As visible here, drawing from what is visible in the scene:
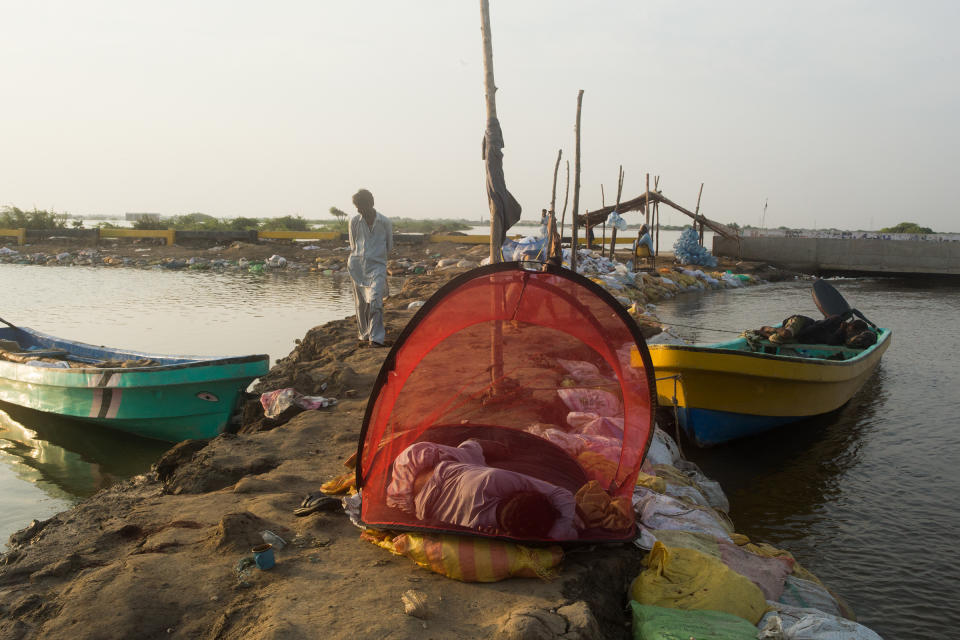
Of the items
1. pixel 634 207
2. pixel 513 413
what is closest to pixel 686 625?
pixel 513 413

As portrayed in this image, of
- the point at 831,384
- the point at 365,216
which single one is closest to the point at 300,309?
the point at 365,216

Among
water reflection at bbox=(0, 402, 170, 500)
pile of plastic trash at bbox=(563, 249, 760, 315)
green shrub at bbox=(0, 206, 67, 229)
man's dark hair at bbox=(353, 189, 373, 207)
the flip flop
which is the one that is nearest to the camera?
the flip flop

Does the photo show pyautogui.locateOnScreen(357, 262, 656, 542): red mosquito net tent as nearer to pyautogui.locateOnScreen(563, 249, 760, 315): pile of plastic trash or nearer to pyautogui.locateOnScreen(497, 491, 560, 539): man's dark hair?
pyautogui.locateOnScreen(497, 491, 560, 539): man's dark hair

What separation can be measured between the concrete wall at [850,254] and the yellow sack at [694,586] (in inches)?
1132

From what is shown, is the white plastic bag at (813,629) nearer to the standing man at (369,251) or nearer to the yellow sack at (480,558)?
the yellow sack at (480,558)

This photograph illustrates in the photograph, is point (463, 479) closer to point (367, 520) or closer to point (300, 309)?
point (367, 520)

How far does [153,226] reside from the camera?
122ft

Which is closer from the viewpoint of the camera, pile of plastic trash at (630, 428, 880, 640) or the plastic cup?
pile of plastic trash at (630, 428, 880, 640)

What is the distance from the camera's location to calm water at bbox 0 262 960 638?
4613 millimetres

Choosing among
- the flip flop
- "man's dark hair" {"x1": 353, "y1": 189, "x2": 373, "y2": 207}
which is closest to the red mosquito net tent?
the flip flop

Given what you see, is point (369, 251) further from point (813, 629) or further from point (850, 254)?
point (850, 254)

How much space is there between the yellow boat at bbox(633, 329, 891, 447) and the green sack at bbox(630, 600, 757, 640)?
150 inches

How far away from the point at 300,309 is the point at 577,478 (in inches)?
484

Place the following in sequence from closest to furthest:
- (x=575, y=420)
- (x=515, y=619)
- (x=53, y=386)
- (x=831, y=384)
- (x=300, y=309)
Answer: (x=515, y=619) < (x=575, y=420) < (x=53, y=386) < (x=831, y=384) < (x=300, y=309)
